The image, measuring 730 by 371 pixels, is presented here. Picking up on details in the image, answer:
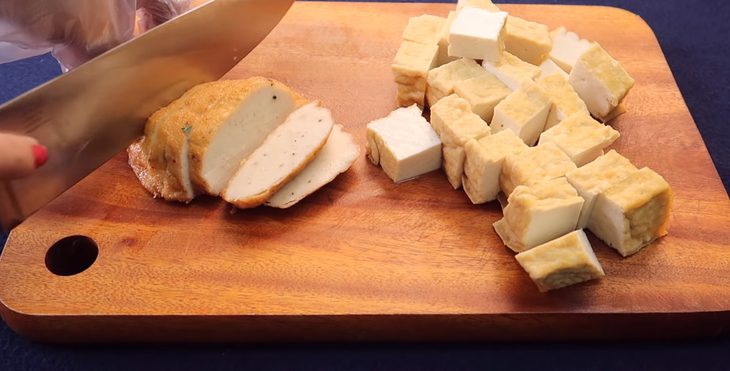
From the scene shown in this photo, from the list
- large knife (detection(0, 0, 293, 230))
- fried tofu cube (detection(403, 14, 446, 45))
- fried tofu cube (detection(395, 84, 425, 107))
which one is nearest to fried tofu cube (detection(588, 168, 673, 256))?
fried tofu cube (detection(395, 84, 425, 107))

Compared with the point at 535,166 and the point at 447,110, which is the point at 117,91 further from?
the point at 535,166

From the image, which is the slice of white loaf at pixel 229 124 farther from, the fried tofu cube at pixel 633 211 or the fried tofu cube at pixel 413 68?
the fried tofu cube at pixel 633 211

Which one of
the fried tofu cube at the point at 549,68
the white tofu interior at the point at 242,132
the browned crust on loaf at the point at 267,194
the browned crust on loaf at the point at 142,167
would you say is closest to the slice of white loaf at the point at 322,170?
the browned crust on loaf at the point at 267,194

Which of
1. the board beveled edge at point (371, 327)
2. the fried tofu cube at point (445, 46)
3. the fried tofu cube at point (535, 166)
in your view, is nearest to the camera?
the board beveled edge at point (371, 327)

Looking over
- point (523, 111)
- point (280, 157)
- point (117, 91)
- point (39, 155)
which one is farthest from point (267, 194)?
point (523, 111)

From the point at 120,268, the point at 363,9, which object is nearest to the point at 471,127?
the point at 363,9

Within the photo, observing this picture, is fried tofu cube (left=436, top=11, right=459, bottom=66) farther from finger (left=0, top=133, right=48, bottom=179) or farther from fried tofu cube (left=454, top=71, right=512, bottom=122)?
finger (left=0, top=133, right=48, bottom=179)

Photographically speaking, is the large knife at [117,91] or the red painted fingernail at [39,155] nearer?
the red painted fingernail at [39,155]
